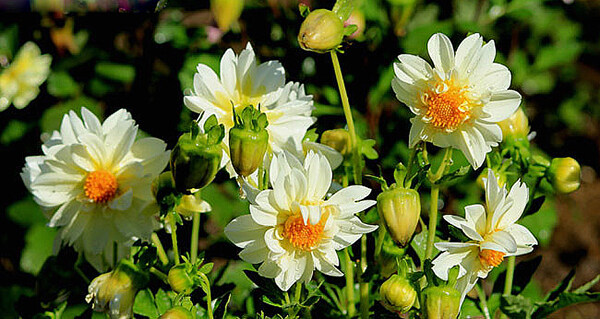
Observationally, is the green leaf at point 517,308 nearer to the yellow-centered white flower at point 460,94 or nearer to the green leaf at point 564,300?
the green leaf at point 564,300

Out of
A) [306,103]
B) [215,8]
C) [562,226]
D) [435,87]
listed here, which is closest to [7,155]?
[215,8]

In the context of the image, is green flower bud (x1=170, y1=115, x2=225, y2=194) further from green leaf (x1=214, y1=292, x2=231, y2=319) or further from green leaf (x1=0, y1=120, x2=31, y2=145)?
green leaf (x1=0, y1=120, x2=31, y2=145)

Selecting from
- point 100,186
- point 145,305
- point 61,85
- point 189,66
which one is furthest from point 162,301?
point 61,85

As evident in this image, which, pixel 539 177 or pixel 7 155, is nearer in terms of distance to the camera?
pixel 539 177

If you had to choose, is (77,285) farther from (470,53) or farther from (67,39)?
(67,39)

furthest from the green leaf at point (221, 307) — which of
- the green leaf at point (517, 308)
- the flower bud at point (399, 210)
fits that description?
the green leaf at point (517, 308)

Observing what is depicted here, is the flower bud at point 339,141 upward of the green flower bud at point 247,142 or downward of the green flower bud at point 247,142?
downward

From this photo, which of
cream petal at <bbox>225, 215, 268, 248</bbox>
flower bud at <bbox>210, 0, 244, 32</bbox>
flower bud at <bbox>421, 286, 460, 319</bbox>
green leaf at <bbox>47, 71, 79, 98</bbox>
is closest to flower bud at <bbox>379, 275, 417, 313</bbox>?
flower bud at <bbox>421, 286, 460, 319</bbox>
